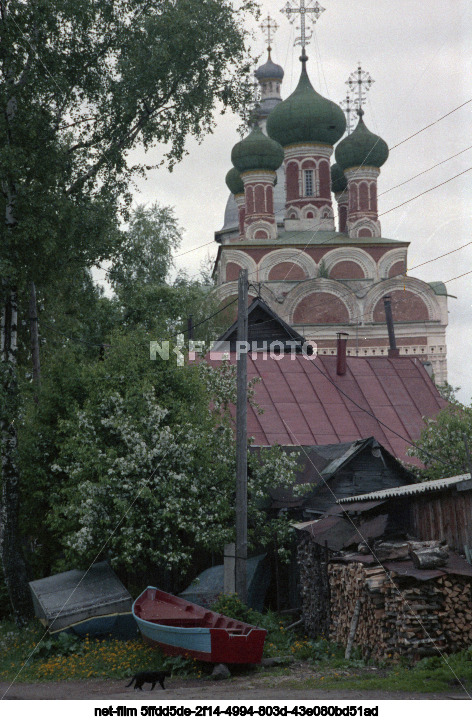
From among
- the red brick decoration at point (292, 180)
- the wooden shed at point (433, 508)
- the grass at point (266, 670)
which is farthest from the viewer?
the red brick decoration at point (292, 180)

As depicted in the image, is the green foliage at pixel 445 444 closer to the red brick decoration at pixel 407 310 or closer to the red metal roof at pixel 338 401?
the red metal roof at pixel 338 401

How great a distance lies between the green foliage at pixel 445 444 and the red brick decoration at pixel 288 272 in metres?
33.2

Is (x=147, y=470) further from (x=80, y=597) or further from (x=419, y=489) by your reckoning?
(x=419, y=489)

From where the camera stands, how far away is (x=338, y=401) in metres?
24.5

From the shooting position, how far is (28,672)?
14.3m

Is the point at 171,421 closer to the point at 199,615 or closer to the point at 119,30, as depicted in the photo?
the point at 199,615

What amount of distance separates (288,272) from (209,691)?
1711 inches

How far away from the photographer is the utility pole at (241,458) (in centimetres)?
1546

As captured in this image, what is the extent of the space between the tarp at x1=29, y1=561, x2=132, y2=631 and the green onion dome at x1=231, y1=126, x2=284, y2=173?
39448mm

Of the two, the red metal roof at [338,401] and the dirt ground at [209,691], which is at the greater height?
the red metal roof at [338,401]

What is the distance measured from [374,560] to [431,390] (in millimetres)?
13025

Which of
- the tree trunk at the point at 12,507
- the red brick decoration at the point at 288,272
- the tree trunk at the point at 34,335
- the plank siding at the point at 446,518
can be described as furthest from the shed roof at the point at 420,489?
the red brick decoration at the point at 288,272

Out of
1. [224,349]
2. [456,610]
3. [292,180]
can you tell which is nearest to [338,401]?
[224,349]
